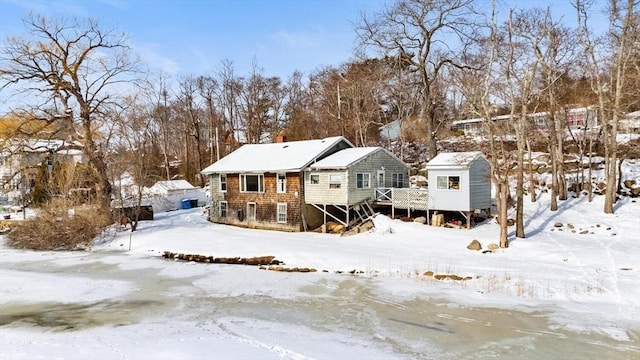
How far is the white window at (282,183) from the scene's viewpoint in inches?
1018

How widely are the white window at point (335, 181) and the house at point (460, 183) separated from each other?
480cm

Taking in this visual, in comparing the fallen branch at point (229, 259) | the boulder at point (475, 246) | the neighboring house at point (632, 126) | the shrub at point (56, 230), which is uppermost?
the neighboring house at point (632, 126)

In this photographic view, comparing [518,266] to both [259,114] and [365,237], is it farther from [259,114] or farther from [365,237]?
[259,114]

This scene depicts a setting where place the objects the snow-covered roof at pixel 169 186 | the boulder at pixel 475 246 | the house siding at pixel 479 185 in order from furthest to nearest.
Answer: the snow-covered roof at pixel 169 186, the house siding at pixel 479 185, the boulder at pixel 475 246

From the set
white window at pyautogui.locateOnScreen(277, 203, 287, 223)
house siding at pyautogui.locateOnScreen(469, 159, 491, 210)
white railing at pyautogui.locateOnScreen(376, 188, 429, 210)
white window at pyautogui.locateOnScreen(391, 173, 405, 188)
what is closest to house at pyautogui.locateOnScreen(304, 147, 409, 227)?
white window at pyautogui.locateOnScreen(391, 173, 405, 188)

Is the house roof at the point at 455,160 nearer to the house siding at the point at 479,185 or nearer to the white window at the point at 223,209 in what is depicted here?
the house siding at the point at 479,185

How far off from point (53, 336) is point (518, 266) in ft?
46.3

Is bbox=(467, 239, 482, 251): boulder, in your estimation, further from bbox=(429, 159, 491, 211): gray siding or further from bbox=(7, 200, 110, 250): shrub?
bbox=(7, 200, 110, 250): shrub

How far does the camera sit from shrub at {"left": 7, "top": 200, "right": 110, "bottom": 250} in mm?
23406

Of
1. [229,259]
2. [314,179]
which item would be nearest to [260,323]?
[229,259]

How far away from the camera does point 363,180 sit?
24906mm

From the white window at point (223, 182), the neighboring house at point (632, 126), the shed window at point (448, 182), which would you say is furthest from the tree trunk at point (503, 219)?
the neighboring house at point (632, 126)

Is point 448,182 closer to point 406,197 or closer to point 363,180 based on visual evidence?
point 406,197

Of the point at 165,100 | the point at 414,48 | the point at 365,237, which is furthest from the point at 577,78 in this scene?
the point at 165,100
